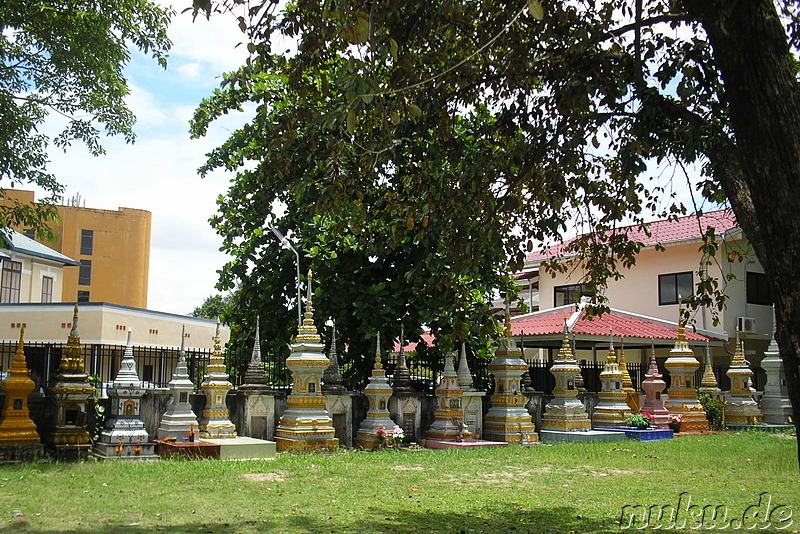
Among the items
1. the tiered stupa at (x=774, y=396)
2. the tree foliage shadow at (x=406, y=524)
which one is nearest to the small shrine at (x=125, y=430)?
the tree foliage shadow at (x=406, y=524)

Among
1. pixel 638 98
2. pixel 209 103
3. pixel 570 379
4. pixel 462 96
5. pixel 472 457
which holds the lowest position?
pixel 472 457

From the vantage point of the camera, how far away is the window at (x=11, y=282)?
35875mm

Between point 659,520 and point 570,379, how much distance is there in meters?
9.64

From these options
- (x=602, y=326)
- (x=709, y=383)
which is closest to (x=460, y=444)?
(x=602, y=326)

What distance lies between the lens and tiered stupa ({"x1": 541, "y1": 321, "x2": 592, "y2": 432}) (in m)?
17.3

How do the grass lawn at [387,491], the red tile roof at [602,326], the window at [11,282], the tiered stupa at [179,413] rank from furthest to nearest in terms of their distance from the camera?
the window at [11,282], the red tile roof at [602,326], the tiered stupa at [179,413], the grass lawn at [387,491]

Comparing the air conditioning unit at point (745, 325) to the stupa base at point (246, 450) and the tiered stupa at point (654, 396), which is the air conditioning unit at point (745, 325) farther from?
the stupa base at point (246, 450)

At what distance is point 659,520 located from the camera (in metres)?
8.13

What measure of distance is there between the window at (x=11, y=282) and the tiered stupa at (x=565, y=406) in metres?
27.6

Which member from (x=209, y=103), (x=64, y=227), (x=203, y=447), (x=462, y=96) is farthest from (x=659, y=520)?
(x=64, y=227)

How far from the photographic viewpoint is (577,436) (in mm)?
17031

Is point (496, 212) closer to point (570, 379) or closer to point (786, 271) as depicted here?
point (786, 271)

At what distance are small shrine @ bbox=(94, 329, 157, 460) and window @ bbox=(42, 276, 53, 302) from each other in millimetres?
27309

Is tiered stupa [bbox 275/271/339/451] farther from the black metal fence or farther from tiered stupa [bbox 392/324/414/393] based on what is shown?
tiered stupa [bbox 392/324/414/393]
